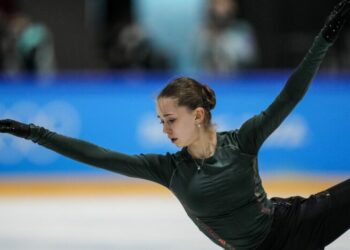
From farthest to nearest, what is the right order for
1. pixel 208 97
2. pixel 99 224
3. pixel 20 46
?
pixel 20 46
pixel 99 224
pixel 208 97

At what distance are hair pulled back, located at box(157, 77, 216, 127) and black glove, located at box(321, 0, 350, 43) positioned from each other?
65cm

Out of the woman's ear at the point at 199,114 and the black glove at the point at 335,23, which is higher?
the black glove at the point at 335,23

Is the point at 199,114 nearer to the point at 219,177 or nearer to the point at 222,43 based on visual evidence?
the point at 219,177

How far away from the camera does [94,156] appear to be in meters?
3.27

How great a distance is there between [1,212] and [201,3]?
18.5 feet

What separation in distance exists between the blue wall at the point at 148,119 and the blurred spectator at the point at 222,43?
384 millimetres

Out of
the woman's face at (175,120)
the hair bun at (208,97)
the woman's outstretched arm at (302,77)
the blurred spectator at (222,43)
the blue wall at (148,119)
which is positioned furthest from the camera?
the blurred spectator at (222,43)

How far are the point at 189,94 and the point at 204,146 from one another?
286 mm

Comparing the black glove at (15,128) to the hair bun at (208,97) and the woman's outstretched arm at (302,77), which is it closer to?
the hair bun at (208,97)

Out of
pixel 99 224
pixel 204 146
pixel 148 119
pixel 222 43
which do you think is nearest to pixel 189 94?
pixel 204 146

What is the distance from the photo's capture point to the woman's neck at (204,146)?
331cm

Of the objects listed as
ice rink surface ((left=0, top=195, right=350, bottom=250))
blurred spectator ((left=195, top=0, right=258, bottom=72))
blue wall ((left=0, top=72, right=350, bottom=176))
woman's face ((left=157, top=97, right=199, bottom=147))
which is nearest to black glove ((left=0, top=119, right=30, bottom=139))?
woman's face ((left=157, top=97, right=199, bottom=147))

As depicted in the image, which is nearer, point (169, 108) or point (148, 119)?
point (169, 108)

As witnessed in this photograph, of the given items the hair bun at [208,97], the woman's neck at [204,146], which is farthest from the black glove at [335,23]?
the woman's neck at [204,146]
